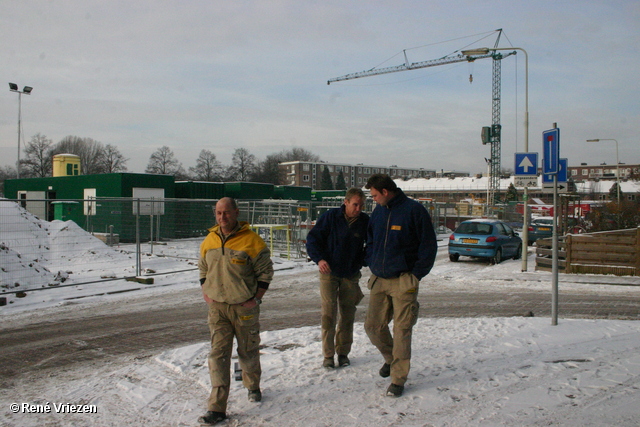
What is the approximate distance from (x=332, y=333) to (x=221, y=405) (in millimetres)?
1479

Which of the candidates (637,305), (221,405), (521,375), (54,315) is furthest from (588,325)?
(54,315)

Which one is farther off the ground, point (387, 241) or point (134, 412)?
point (387, 241)

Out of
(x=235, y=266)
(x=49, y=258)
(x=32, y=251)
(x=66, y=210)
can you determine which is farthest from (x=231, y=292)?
(x=66, y=210)

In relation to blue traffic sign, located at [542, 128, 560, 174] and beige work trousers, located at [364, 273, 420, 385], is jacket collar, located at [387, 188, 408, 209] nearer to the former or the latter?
beige work trousers, located at [364, 273, 420, 385]

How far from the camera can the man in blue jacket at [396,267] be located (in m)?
4.38

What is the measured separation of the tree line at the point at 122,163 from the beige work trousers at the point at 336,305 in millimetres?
77166

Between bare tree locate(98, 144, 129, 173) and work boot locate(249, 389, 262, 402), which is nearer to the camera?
work boot locate(249, 389, 262, 402)

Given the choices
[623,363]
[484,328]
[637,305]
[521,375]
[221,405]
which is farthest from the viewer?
[637,305]

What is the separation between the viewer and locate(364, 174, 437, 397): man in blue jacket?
4.38 m

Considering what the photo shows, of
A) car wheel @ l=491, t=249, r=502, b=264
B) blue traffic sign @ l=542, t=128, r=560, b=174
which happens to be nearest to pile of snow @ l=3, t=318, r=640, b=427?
blue traffic sign @ l=542, t=128, r=560, b=174

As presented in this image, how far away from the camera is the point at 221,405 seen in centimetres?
402

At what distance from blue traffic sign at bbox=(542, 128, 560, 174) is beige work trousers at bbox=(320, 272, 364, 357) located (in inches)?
146

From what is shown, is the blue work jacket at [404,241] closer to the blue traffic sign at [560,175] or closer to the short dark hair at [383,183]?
the short dark hair at [383,183]

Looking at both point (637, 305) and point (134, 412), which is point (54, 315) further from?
point (637, 305)
